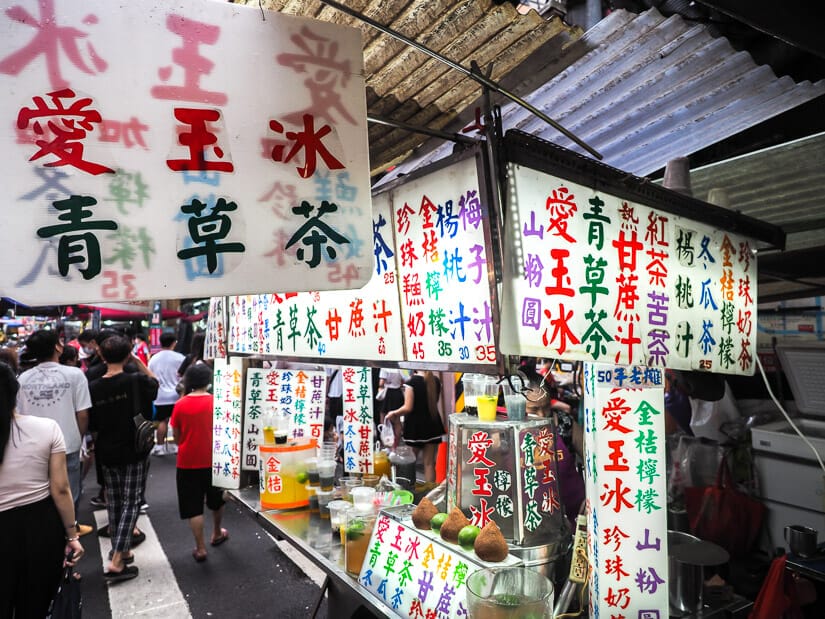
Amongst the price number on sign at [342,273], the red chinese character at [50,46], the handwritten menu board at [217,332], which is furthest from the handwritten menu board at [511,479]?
the handwritten menu board at [217,332]

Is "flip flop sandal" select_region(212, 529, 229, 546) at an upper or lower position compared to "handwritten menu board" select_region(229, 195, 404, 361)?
lower

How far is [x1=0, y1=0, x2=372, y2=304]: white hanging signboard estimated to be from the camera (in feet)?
4.57

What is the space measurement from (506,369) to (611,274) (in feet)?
2.06

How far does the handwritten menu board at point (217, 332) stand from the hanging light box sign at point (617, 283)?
4.25m

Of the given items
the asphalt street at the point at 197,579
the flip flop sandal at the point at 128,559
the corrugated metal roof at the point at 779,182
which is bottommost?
the asphalt street at the point at 197,579

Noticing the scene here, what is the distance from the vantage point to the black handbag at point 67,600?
3.46m

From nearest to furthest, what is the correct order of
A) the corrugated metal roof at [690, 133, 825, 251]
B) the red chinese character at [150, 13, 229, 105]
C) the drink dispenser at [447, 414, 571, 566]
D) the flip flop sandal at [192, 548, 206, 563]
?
the red chinese character at [150, 13, 229, 105], the drink dispenser at [447, 414, 571, 566], the corrugated metal roof at [690, 133, 825, 251], the flip flop sandal at [192, 548, 206, 563]

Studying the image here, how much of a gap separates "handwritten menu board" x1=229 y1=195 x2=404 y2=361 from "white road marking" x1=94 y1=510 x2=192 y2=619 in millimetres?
2727

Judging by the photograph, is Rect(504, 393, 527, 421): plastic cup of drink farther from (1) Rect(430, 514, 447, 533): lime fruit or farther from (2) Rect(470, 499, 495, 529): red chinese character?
(1) Rect(430, 514, 447, 533): lime fruit

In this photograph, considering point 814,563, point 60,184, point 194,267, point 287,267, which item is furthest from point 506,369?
point 814,563

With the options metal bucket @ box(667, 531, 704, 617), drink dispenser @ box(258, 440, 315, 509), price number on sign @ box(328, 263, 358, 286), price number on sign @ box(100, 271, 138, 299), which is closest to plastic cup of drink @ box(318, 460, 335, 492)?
drink dispenser @ box(258, 440, 315, 509)

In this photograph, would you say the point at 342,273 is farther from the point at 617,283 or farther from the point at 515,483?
the point at 515,483

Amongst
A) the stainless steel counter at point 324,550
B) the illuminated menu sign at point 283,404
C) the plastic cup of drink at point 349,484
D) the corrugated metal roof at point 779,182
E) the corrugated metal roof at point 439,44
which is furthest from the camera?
the illuminated menu sign at point 283,404

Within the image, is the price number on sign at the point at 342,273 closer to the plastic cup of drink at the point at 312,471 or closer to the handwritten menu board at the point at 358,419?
the handwritten menu board at the point at 358,419
